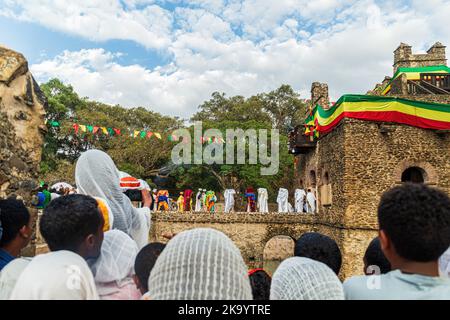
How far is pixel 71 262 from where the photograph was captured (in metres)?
1.39

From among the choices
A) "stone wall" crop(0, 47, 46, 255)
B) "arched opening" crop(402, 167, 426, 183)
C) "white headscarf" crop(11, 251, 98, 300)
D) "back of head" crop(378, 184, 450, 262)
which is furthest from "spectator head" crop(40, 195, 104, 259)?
"arched opening" crop(402, 167, 426, 183)

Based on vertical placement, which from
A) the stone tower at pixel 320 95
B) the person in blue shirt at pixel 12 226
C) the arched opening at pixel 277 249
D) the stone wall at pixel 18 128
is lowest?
the arched opening at pixel 277 249

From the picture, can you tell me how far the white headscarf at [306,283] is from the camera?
1.43m

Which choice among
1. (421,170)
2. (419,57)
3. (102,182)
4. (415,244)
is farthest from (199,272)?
(419,57)

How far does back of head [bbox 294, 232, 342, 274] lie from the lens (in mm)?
2068

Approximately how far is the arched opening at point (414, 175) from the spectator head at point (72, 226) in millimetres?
12213

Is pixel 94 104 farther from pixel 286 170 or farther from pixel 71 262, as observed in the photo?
pixel 71 262

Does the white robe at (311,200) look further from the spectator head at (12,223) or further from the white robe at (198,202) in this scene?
the spectator head at (12,223)

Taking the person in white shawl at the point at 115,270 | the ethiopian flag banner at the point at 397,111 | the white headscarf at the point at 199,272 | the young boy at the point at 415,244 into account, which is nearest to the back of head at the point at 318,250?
the young boy at the point at 415,244

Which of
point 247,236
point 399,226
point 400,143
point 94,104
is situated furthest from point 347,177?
point 94,104

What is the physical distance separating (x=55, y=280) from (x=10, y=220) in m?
0.94

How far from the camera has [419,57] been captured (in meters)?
22.7

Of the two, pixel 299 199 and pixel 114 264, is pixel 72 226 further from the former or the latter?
pixel 299 199
